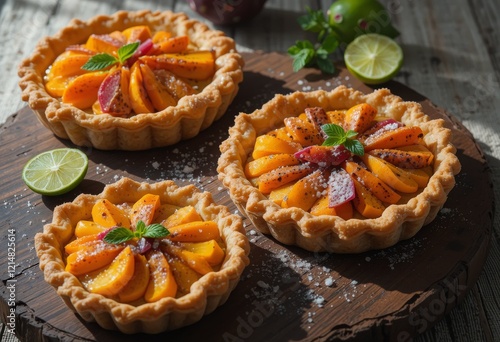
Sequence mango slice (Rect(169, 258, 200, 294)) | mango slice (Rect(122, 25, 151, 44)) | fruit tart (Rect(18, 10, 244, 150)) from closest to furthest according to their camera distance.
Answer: mango slice (Rect(169, 258, 200, 294)) → fruit tart (Rect(18, 10, 244, 150)) → mango slice (Rect(122, 25, 151, 44))

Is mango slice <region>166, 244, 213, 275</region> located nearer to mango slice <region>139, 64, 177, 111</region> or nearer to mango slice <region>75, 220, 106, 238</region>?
mango slice <region>75, 220, 106, 238</region>

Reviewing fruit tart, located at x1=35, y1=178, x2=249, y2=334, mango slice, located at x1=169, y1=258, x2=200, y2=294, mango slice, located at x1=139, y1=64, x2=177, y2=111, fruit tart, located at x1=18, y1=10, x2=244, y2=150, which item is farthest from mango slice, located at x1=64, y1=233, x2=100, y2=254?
mango slice, located at x1=139, y1=64, x2=177, y2=111

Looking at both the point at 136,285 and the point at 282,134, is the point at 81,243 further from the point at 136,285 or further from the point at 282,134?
the point at 282,134

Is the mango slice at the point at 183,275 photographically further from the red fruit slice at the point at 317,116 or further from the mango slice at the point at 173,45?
the mango slice at the point at 173,45

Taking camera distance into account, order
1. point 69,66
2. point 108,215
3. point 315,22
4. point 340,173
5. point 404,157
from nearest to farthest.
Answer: point 108,215 → point 340,173 → point 404,157 → point 69,66 → point 315,22

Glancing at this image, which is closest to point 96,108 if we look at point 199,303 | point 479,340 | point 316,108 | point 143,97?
point 143,97

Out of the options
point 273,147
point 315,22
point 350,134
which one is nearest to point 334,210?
point 350,134

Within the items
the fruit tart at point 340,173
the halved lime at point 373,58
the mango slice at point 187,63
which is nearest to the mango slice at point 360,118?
the fruit tart at point 340,173
